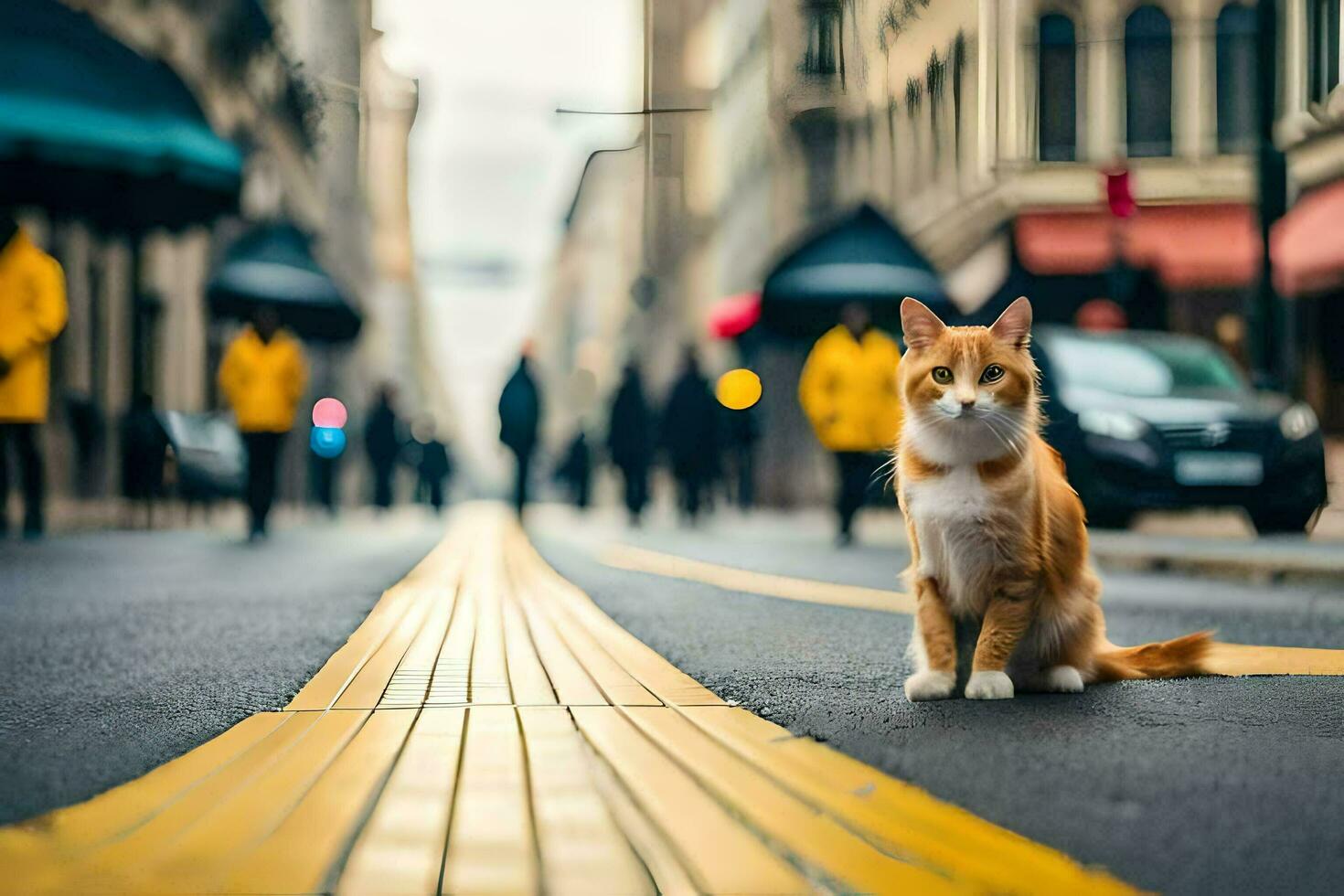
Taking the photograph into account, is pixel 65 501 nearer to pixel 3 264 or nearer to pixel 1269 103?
pixel 3 264

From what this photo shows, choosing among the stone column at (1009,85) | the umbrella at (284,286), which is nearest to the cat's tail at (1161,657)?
the stone column at (1009,85)

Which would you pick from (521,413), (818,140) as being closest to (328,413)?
(521,413)

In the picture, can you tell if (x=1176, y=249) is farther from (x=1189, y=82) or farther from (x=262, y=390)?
(x=262, y=390)

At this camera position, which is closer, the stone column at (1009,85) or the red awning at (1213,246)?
the stone column at (1009,85)

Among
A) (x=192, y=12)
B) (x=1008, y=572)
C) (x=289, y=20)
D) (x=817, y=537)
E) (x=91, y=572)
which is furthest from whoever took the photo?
(x=192, y=12)

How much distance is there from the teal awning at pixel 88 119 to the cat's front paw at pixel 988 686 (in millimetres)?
10996

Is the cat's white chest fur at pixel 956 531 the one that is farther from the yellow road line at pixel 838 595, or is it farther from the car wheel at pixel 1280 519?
the car wheel at pixel 1280 519

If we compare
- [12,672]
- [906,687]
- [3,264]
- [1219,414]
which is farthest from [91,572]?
[1219,414]

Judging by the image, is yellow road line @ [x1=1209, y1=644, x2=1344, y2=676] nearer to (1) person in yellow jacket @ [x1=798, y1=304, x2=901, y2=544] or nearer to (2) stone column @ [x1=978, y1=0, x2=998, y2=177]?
(2) stone column @ [x1=978, y1=0, x2=998, y2=177]

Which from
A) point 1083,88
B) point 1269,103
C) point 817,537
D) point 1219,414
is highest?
point 1269,103

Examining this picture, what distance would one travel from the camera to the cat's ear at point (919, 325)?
11.5 feet

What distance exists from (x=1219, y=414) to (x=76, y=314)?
1339 centimetres

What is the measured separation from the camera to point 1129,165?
39.0 ft

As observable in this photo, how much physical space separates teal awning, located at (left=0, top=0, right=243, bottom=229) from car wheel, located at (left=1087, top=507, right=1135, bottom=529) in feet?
26.3
